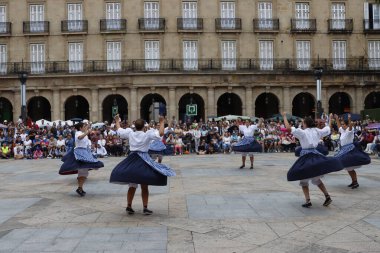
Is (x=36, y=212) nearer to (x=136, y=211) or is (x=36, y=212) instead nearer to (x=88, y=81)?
(x=136, y=211)

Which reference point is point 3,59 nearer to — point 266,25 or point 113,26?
point 113,26

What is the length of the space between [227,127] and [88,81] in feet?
44.1

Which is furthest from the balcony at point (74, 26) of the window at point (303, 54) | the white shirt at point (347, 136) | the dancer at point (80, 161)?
the white shirt at point (347, 136)

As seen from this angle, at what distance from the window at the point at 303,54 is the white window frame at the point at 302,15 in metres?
1.27

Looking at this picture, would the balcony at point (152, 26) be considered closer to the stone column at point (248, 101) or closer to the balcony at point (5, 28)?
the stone column at point (248, 101)

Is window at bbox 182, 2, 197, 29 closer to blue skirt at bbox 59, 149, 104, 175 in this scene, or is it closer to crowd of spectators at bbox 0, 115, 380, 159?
crowd of spectators at bbox 0, 115, 380, 159

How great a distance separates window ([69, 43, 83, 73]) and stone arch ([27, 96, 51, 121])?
4.39 meters

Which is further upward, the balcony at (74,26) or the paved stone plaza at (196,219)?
the balcony at (74,26)

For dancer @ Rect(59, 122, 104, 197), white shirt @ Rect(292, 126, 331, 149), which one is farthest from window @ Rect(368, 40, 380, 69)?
dancer @ Rect(59, 122, 104, 197)

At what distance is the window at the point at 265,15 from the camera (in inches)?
1479

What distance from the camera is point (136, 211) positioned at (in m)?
9.08

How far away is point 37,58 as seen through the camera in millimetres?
36906

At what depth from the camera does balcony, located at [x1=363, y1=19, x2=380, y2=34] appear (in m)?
38.3

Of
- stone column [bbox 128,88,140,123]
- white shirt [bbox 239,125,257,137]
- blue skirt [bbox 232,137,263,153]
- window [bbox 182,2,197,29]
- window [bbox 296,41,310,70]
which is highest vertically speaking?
window [bbox 182,2,197,29]
